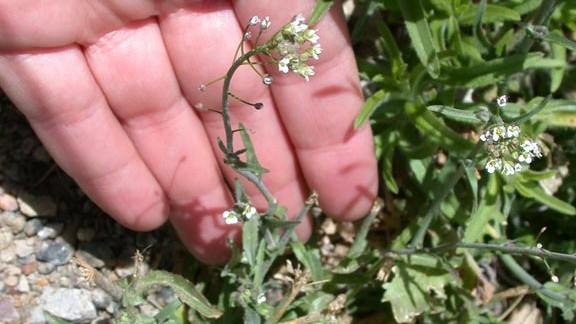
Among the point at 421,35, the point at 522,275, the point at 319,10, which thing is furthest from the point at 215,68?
the point at 522,275

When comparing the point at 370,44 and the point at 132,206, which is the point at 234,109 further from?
the point at 370,44

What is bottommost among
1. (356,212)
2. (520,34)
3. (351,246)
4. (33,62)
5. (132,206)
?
(351,246)

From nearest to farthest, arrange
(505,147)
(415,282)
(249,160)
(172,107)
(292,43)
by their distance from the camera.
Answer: (292,43), (505,147), (249,160), (172,107), (415,282)

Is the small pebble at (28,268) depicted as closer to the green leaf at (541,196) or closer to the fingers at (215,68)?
the fingers at (215,68)

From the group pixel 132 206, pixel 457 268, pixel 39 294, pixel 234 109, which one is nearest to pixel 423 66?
pixel 234 109

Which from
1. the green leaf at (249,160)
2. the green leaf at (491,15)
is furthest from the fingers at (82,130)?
the green leaf at (491,15)

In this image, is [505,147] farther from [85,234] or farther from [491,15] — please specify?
[85,234]
